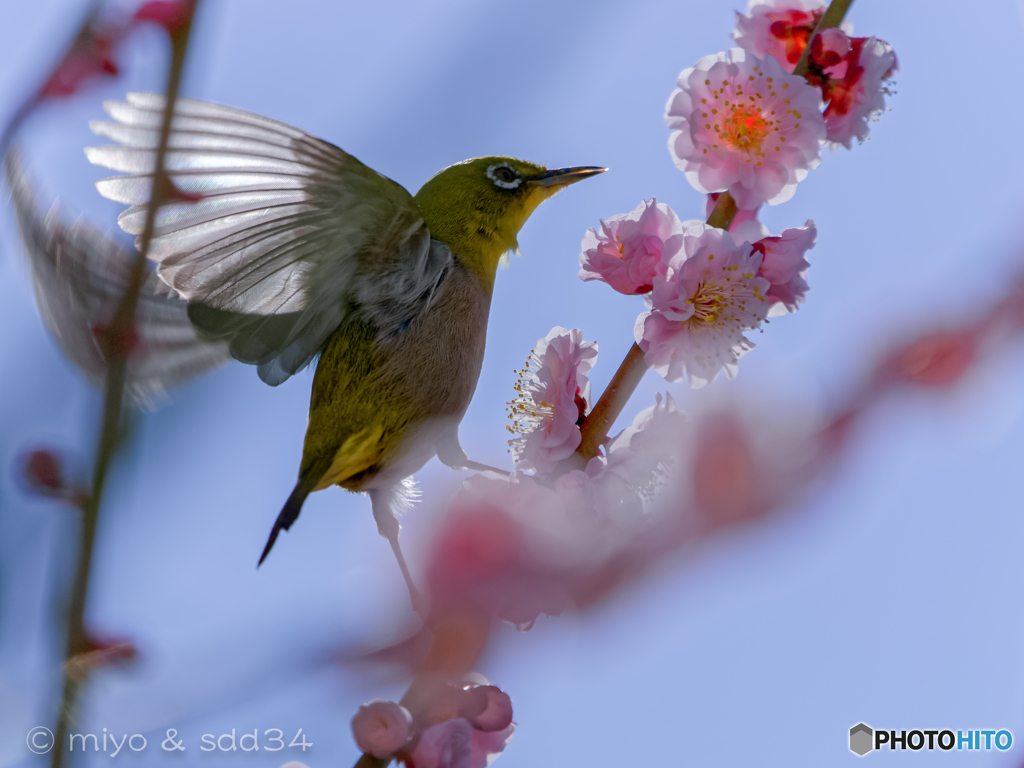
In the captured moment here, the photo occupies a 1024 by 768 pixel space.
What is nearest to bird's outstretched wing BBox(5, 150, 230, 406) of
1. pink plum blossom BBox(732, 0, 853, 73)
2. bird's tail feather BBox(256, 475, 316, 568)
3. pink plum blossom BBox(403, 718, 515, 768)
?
bird's tail feather BBox(256, 475, 316, 568)

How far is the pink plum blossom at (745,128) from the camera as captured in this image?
4.61ft

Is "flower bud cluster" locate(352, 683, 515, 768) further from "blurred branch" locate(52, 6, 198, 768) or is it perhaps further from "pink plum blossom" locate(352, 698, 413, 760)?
"blurred branch" locate(52, 6, 198, 768)

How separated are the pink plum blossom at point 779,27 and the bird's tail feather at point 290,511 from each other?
1.21 m

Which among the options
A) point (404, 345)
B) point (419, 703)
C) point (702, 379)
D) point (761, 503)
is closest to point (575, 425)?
point (702, 379)

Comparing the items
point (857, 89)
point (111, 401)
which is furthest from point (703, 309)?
point (111, 401)

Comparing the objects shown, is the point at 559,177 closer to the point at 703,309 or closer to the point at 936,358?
the point at 703,309

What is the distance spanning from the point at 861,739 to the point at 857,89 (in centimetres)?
119

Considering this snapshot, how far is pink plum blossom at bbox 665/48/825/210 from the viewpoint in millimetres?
1404

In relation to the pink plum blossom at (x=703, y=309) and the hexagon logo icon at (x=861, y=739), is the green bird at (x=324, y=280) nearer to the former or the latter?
the pink plum blossom at (x=703, y=309)

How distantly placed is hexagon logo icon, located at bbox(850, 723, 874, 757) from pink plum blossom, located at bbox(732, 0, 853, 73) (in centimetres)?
125

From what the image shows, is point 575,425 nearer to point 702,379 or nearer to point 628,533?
point 702,379

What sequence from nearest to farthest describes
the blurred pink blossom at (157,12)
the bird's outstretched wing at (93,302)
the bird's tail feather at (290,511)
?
the bird's outstretched wing at (93,302), the bird's tail feather at (290,511), the blurred pink blossom at (157,12)

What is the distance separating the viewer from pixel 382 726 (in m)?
0.93

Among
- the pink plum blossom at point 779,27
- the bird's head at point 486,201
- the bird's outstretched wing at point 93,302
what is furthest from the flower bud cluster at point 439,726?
the bird's head at point 486,201
